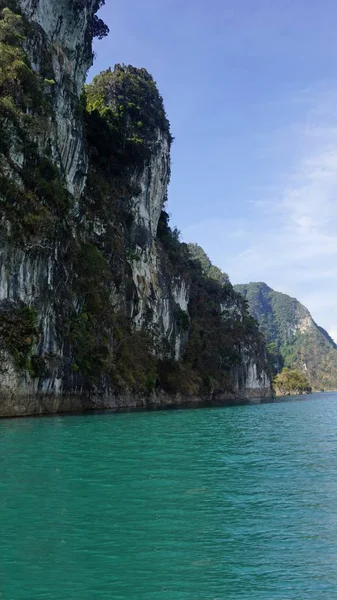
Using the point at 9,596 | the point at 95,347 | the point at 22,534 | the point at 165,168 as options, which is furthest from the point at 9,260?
the point at 165,168

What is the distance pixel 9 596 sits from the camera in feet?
18.7

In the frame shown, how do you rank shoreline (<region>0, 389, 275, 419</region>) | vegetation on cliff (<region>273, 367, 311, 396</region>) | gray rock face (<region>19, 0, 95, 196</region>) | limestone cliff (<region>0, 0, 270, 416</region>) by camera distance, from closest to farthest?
1. shoreline (<region>0, 389, 275, 419</region>)
2. limestone cliff (<region>0, 0, 270, 416</region>)
3. gray rock face (<region>19, 0, 95, 196</region>)
4. vegetation on cliff (<region>273, 367, 311, 396</region>)

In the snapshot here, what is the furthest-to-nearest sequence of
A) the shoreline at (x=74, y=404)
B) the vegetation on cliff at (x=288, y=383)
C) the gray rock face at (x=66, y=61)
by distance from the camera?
the vegetation on cliff at (x=288, y=383), the gray rock face at (x=66, y=61), the shoreline at (x=74, y=404)

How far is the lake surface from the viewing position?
6043 millimetres

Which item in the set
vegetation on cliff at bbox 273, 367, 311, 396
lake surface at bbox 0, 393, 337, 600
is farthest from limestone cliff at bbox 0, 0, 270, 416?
vegetation on cliff at bbox 273, 367, 311, 396

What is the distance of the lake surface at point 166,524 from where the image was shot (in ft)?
19.8

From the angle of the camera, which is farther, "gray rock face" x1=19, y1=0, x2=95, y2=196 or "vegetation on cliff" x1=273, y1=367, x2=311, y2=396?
"vegetation on cliff" x1=273, y1=367, x2=311, y2=396

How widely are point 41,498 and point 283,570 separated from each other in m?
4.83

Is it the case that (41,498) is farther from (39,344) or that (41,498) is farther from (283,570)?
(39,344)

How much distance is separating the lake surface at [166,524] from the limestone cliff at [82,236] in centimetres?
1386

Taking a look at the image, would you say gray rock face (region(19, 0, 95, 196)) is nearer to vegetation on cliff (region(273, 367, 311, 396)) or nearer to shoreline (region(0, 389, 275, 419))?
shoreline (region(0, 389, 275, 419))

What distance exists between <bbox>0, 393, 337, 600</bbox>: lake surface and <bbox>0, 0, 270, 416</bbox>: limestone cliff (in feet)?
45.5

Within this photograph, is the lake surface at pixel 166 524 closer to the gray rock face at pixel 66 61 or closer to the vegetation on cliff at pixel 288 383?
the gray rock face at pixel 66 61

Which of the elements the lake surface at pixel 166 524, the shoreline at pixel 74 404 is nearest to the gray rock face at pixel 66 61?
the shoreline at pixel 74 404
